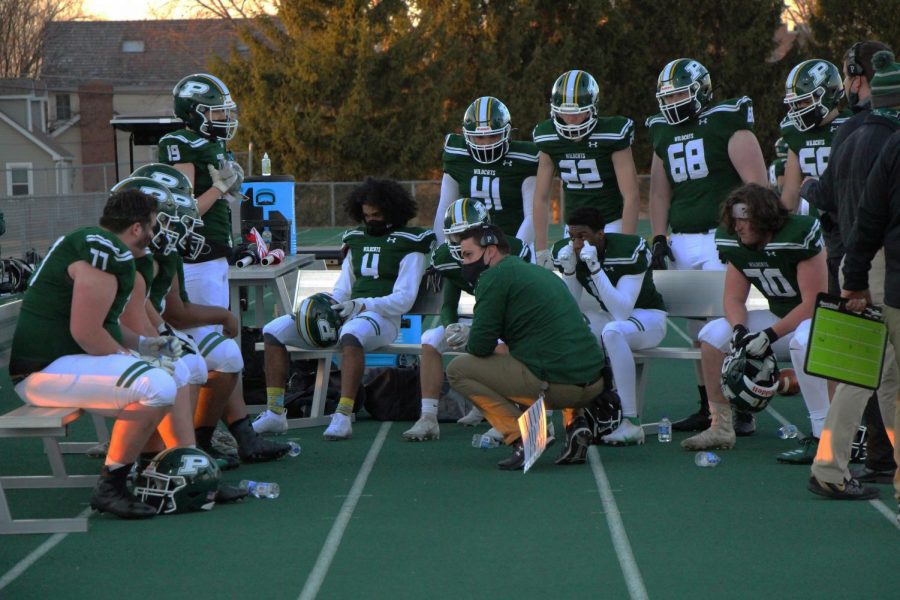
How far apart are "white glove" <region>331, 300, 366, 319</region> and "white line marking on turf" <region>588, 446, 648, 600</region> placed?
1.91 metres

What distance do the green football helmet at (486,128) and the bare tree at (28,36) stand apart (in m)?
47.4

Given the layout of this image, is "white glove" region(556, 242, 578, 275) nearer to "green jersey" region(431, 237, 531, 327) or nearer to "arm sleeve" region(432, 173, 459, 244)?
"green jersey" region(431, 237, 531, 327)

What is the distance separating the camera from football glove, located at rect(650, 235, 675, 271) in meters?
8.48

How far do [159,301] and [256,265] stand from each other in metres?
2.47

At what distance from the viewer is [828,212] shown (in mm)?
6566

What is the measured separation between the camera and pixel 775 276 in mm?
7188

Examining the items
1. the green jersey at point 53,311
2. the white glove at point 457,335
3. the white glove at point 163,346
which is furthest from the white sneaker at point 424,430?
the green jersey at point 53,311

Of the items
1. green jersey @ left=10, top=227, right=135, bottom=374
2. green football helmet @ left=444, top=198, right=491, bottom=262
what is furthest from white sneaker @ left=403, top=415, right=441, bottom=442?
green jersey @ left=10, top=227, right=135, bottom=374

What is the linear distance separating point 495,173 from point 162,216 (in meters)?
2.81

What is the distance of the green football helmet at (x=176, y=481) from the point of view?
240 inches

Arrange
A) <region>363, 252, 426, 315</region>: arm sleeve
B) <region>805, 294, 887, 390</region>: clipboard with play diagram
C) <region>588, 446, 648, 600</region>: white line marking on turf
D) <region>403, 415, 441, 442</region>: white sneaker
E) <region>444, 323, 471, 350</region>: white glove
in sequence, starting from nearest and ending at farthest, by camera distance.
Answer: <region>588, 446, 648, 600</region>: white line marking on turf < <region>805, 294, 887, 390</region>: clipboard with play diagram < <region>444, 323, 471, 350</region>: white glove < <region>403, 415, 441, 442</region>: white sneaker < <region>363, 252, 426, 315</region>: arm sleeve

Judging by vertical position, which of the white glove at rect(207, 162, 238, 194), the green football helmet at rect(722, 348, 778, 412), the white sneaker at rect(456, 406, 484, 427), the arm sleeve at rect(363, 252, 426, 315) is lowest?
the white sneaker at rect(456, 406, 484, 427)

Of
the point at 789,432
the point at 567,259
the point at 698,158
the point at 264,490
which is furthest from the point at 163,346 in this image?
the point at 698,158

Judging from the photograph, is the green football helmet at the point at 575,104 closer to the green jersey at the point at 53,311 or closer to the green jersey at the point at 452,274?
the green jersey at the point at 452,274
